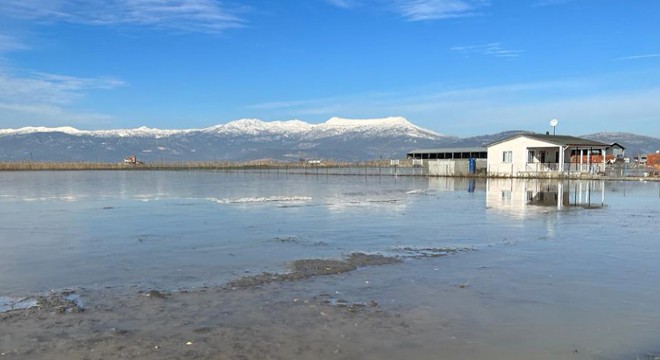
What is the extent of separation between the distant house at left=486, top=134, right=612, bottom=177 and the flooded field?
31.7 m

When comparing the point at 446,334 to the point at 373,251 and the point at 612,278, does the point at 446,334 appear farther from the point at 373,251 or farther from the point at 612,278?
the point at 373,251

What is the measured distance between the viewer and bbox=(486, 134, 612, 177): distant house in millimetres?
48875

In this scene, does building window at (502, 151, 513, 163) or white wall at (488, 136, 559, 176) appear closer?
white wall at (488, 136, 559, 176)

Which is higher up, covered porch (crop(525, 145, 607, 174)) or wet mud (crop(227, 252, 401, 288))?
covered porch (crop(525, 145, 607, 174))

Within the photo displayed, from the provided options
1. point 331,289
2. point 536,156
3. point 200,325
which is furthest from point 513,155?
point 200,325

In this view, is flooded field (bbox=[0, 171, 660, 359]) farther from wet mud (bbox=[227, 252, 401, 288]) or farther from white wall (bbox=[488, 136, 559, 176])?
white wall (bbox=[488, 136, 559, 176])

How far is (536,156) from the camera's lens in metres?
51.2

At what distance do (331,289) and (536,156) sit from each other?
152 feet

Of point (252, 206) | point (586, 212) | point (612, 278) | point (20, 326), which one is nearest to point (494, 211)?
point (586, 212)

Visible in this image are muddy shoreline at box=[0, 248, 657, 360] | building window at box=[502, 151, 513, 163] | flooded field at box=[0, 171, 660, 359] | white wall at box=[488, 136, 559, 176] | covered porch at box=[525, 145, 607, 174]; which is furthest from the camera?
building window at box=[502, 151, 513, 163]

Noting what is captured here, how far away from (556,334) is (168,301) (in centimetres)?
561

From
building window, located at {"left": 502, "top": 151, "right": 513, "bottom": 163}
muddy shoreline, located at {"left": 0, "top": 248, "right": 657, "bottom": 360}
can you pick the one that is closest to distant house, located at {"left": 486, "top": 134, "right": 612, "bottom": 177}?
building window, located at {"left": 502, "top": 151, "right": 513, "bottom": 163}

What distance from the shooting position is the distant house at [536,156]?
48.9 m

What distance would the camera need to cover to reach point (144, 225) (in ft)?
59.2
